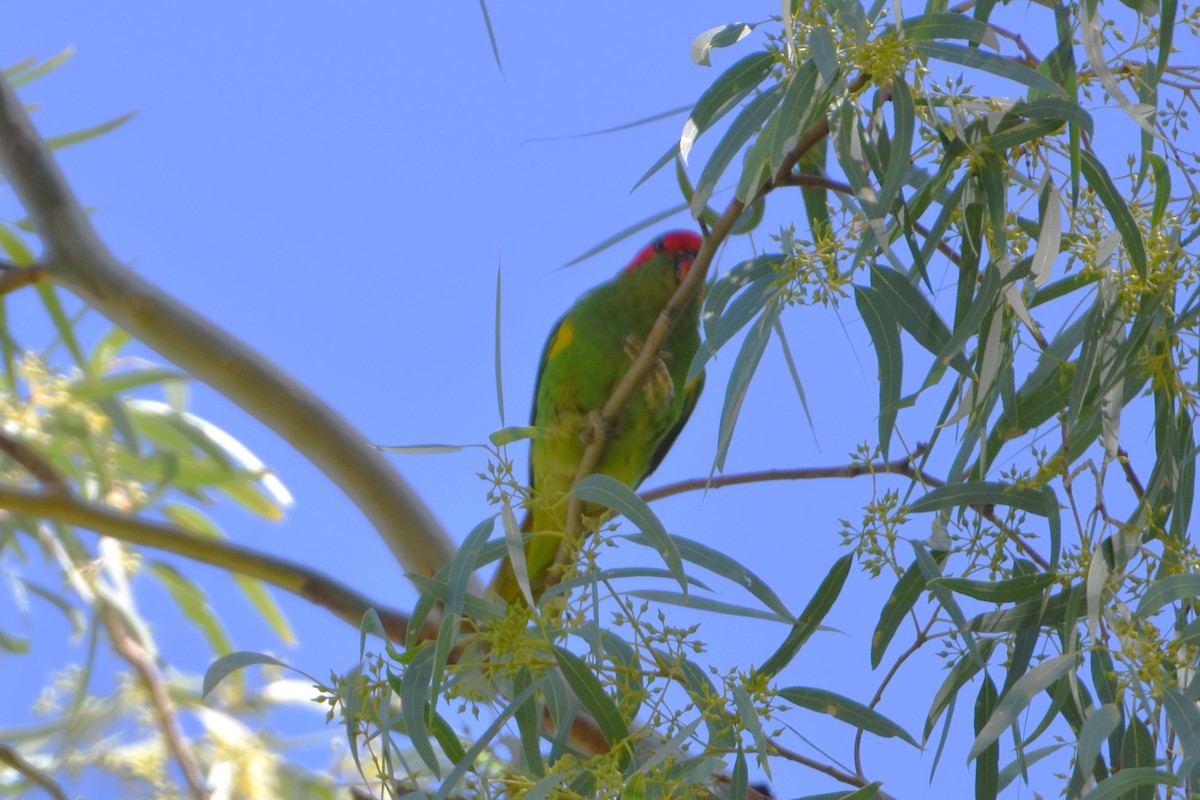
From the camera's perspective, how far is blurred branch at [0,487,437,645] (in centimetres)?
173

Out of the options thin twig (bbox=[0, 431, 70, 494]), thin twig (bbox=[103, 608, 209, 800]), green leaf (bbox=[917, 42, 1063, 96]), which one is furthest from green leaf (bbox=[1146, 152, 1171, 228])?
thin twig (bbox=[103, 608, 209, 800])

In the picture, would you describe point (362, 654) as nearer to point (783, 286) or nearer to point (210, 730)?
point (783, 286)

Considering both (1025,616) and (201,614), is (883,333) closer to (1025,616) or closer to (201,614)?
(1025,616)

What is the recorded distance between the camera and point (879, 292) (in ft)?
3.97

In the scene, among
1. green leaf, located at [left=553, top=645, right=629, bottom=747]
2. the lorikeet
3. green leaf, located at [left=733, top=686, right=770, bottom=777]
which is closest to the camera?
green leaf, located at [left=733, top=686, right=770, bottom=777]

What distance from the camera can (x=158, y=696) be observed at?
98.6 inches

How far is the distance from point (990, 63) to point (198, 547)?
129cm

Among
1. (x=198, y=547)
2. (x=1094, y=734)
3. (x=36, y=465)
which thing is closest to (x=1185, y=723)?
(x=1094, y=734)

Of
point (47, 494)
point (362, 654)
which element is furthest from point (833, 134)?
point (47, 494)

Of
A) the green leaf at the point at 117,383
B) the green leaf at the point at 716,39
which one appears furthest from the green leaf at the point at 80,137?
the green leaf at the point at 716,39

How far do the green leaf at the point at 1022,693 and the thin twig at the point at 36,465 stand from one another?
1421mm

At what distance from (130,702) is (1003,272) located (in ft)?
7.83

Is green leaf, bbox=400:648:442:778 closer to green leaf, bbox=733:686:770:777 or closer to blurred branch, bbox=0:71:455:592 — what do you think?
green leaf, bbox=733:686:770:777

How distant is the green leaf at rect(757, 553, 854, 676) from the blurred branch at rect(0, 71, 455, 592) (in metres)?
0.80
